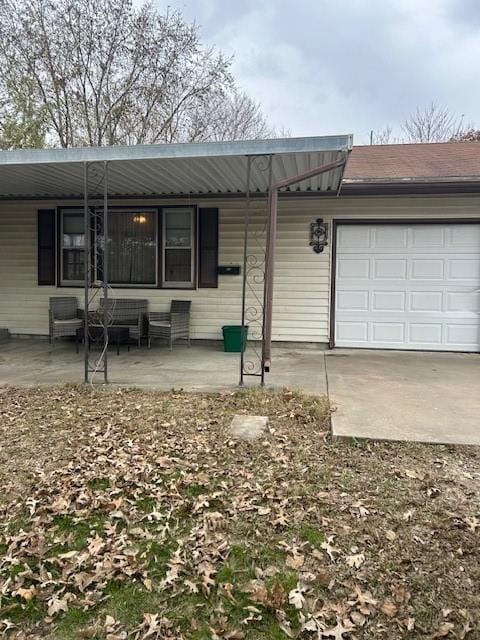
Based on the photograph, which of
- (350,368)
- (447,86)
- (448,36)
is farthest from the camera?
Result: (447,86)

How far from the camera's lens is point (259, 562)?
79.9 inches

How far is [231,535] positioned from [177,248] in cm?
608

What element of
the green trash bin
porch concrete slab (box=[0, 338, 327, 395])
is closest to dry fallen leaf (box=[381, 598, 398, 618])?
porch concrete slab (box=[0, 338, 327, 395])

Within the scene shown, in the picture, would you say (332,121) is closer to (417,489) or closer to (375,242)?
(375,242)

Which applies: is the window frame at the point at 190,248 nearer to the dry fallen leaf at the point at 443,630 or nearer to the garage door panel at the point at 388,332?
the garage door panel at the point at 388,332

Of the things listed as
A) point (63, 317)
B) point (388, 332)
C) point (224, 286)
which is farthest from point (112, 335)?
point (388, 332)

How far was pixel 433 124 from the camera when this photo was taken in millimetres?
17875

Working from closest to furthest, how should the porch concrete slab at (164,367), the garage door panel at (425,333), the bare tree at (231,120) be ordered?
the porch concrete slab at (164,367) < the garage door panel at (425,333) < the bare tree at (231,120)

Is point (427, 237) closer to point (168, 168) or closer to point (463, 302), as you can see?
point (463, 302)

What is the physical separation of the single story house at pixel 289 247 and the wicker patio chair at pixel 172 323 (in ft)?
0.75

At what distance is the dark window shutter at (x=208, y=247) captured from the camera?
763 centimetres

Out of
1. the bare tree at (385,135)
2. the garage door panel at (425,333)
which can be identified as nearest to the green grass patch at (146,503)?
the garage door panel at (425,333)

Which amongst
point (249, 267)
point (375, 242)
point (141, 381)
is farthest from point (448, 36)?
point (141, 381)

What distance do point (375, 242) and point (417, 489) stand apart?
17.0 feet
